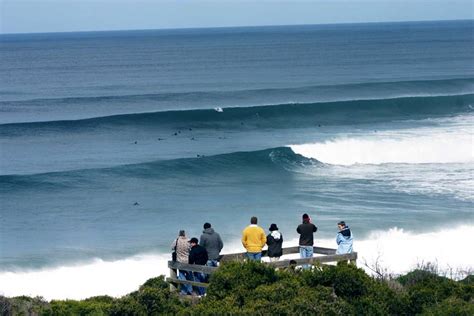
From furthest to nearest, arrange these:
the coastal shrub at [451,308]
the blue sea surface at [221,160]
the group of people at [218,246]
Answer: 1. the blue sea surface at [221,160]
2. the group of people at [218,246]
3. the coastal shrub at [451,308]

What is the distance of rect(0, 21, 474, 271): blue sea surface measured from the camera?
25766 mm

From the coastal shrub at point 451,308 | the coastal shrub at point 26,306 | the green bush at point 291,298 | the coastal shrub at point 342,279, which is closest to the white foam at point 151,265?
the coastal shrub at point 26,306

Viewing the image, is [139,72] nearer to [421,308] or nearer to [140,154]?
[140,154]

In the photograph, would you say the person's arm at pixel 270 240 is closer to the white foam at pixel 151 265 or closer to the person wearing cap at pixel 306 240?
the person wearing cap at pixel 306 240

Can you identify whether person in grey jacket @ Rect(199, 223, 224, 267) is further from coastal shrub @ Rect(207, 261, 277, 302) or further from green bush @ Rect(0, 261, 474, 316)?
coastal shrub @ Rect(207, 261, 277, 302)

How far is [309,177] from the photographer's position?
33625mm

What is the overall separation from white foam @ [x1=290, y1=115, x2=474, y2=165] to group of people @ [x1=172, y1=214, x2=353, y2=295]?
Answer: 21.3 meters

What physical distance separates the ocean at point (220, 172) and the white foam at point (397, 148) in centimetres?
10

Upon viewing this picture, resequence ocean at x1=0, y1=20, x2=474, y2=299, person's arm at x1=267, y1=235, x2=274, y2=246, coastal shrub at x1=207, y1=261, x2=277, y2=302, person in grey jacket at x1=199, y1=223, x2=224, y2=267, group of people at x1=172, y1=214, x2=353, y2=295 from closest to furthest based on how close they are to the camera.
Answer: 1. coastal shrub at x1=207, y1=261, x2=277, y2=302
2. group of people at x1=172, y1=214, x2=353, y2=295
3. person in grey jacket at x1=199, y1=223, x2=224, y2=267
4. person's arm at x1=267, y1=235, x2=274, y2=246
5. ocean at x1=0, y1=20, x2=474, y2=299

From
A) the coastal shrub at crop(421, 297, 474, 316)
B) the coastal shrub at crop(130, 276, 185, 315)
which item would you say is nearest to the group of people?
the coastal shrub at crop(130, 276, 185, 315)

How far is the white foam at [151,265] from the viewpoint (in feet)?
66.6

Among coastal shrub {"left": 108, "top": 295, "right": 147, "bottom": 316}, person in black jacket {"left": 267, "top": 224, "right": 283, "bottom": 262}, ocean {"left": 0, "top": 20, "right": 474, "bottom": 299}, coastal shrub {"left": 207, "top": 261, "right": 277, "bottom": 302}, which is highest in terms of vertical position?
ocean {"left": 0, "top": 20, "right": 474, "bottom": 299}

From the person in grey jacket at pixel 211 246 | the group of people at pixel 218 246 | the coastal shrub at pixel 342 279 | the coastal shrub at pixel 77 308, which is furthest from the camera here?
the person in grey jacket at pixel 211 246

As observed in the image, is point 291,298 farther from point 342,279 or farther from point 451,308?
point 451,308
